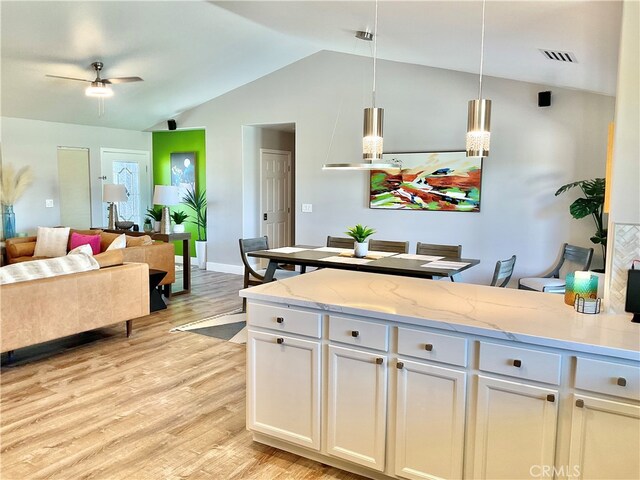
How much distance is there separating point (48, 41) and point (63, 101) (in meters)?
1.91

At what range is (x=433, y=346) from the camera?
214 centimetres

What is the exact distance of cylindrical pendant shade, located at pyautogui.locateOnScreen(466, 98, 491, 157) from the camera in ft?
9.10

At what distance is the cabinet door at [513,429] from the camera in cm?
192

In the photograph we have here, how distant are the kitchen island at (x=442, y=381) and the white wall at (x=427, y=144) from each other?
314 centimetres

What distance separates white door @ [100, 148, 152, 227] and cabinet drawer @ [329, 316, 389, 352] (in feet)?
23.4

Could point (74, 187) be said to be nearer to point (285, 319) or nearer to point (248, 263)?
point (248, 263)

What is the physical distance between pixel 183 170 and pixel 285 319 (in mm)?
6855

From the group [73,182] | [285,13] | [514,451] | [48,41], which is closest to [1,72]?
[48,41]

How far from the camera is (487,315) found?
2186mm

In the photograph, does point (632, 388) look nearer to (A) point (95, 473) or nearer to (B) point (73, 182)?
(A) point (95, 473)

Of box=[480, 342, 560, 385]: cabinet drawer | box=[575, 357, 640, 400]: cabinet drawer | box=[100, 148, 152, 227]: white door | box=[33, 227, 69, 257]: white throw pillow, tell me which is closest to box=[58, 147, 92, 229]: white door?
box=[100, 148, 152, 227]: white door

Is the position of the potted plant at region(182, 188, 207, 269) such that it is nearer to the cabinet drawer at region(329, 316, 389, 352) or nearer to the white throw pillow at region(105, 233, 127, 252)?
the white throw pillow at region(105, 233, 127, 252)

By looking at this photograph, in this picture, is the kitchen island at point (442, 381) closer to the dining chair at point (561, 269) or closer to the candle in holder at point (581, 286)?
the candle in holder at point (581, 286)

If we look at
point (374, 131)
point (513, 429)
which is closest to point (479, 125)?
point (374, 131)
